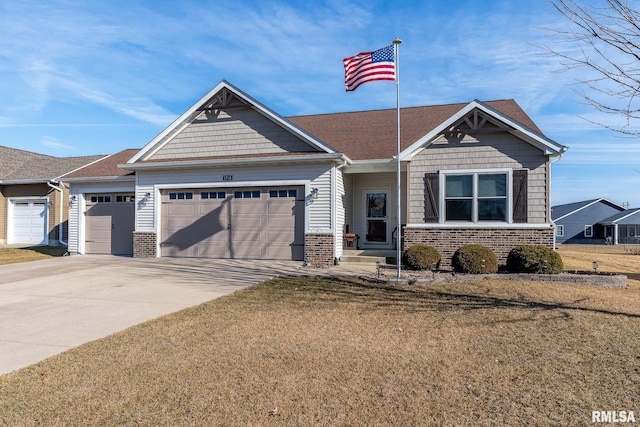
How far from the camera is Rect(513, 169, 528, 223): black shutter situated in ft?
39.2

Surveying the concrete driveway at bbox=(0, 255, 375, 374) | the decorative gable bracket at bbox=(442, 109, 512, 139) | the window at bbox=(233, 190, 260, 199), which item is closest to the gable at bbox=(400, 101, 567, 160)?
the decorative gable bracket at bbox=(442, 109, 512, 139)

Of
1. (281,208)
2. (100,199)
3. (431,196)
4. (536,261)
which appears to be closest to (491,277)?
(536,261)

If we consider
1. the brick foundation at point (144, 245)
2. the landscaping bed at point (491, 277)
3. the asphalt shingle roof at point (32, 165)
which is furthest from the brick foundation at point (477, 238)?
the asphalt shingle roof at point (32, 165)

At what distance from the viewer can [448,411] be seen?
3506mm

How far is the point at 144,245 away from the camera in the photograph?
1495 cm

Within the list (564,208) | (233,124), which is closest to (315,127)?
(233,124)

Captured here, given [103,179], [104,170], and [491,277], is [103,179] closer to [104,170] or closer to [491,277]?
[104,170]

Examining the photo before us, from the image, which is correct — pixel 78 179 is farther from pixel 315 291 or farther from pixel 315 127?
pixel 315 291

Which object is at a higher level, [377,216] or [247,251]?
[377,216]

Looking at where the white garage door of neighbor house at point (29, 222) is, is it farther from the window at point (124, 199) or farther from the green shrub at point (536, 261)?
the green shrub at point (536, 261)

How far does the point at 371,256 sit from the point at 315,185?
2.99 m

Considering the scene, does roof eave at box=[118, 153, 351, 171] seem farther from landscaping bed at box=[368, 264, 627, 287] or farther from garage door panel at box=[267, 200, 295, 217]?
landscaping bed at box=[368, 264, 627, 287]

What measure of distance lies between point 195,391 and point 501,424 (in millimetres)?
2759

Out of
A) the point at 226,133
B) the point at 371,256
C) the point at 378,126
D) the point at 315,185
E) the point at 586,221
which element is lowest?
the point at 371,256
